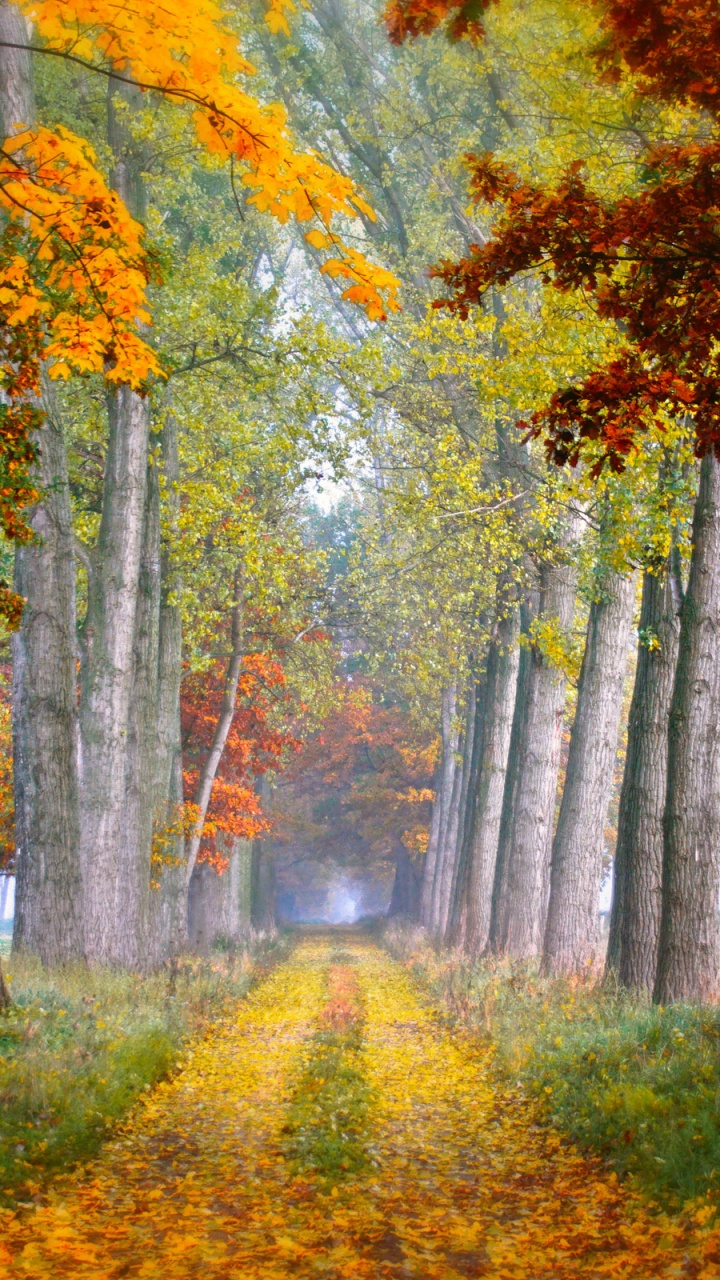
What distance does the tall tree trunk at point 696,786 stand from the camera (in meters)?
9.45

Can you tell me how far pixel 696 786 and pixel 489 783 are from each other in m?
11.4

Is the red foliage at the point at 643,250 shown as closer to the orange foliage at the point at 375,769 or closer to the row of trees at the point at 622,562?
the row of trees at the point at 622,562

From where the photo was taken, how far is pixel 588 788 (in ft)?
47.5

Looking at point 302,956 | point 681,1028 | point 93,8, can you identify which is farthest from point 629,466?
point 302,956

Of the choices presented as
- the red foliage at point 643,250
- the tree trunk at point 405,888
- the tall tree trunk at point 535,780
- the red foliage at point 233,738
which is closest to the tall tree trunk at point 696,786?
the red foliage at point 643,250

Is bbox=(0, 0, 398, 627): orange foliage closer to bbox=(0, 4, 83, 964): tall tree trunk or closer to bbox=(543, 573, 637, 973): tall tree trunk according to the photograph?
bbox=(0, 4, 83, 964): tall tree trunk

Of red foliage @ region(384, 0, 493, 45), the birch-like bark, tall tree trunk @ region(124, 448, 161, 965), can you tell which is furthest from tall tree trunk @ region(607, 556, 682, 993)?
the birch-like bark

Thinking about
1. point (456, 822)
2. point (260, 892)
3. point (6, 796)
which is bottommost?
point (260, 892)

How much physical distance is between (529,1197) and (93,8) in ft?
23.0

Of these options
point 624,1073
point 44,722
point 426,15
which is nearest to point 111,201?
point 426,15

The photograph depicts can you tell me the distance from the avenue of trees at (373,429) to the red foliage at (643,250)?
0.8 inches

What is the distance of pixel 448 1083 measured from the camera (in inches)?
391

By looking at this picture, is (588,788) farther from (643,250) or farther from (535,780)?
(643,250)

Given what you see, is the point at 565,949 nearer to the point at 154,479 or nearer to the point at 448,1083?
the point at 448,1083
